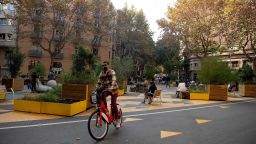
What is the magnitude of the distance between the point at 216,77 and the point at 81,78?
37.9 feet

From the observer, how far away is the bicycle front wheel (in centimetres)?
810

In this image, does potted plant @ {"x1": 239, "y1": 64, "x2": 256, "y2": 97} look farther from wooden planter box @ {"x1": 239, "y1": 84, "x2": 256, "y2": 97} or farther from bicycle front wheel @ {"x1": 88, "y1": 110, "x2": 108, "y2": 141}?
bicycle front wheel @ {"x1": 88, "y1": 110, "x2": 108, "y2": 141}

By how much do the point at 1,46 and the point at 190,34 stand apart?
29.8m

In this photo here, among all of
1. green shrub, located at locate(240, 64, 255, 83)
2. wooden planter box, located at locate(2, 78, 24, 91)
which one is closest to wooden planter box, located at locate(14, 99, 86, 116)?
wooden planter box, located at locate(2, 78, 24, 91)

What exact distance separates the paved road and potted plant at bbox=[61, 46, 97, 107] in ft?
8.24

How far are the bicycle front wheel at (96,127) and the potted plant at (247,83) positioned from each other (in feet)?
76.5

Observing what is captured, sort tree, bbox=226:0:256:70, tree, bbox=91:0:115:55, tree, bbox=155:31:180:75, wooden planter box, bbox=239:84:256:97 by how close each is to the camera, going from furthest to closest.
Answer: tree, bbox=155:31:180:75 → tree, bbox=91:0:115:55 → wooden planter box, bbox=239:84:256:97 → tree, bbox=226:0:256:70

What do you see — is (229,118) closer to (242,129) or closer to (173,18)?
(242,129)

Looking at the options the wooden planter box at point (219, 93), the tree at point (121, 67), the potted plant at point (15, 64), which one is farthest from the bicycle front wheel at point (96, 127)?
the potted plant at point (15, 64)

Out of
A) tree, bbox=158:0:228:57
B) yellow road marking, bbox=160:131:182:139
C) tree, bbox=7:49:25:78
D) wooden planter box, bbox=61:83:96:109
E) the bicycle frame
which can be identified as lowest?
yellow road marking, bbox=160:131:182:139

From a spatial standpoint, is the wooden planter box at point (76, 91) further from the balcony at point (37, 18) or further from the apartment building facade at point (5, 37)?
the apartment building facade at point (5, 37)

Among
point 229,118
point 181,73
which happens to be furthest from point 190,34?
point 181,73

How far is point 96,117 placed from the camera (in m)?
8.22

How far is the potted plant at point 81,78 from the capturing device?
14102mm
